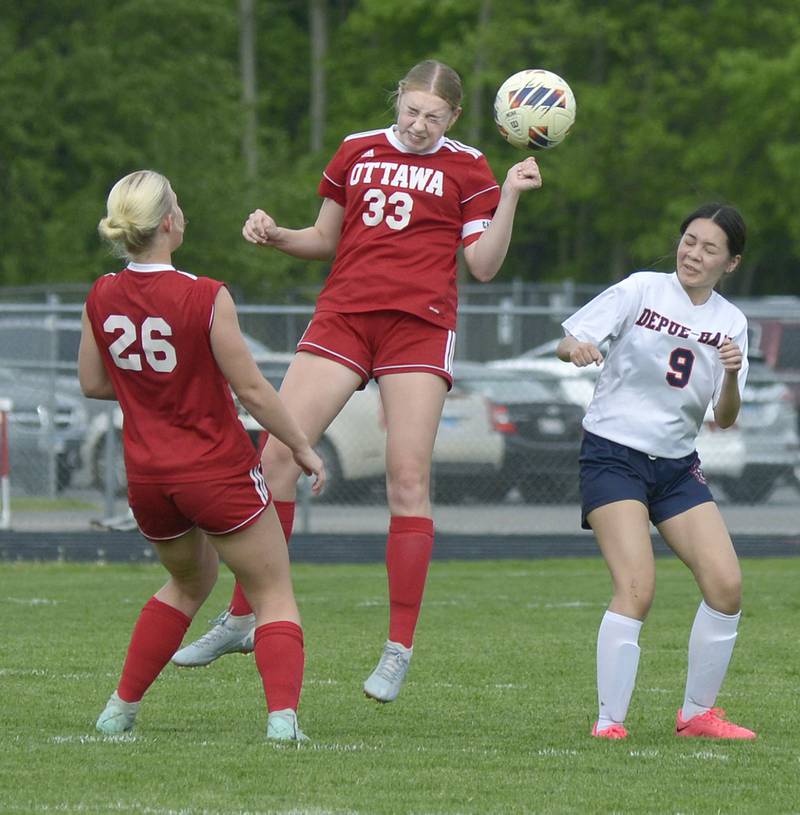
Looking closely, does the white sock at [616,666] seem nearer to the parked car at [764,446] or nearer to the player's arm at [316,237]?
the player's arm at [316,237]

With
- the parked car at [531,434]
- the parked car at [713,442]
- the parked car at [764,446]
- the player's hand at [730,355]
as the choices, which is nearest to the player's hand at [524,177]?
the player's hand at [730,355]

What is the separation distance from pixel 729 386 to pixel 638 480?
45 centimetres

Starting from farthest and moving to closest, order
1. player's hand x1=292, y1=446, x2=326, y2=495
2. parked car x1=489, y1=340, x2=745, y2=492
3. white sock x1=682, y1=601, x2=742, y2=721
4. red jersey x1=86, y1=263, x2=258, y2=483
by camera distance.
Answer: parked car x1=489, y1=340, x2=745, y2=492 < white sock x1=682, y1=601, x2=742, y2=721 < player's hand x1=292, y1=446, x2=326, y2=495 < red jersey x1=86, y1=263, x2=258, y2=483

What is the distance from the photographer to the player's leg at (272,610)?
6004mm

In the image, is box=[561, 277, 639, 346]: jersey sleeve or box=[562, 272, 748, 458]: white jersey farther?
box=[562, 272, 748, 458]: white jersey

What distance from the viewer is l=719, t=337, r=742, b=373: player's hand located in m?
6.41

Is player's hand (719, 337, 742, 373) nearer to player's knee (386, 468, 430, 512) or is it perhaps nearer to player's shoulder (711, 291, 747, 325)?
player's shoulder (711, 291, 747, 325)

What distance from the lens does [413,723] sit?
6848 millimetres

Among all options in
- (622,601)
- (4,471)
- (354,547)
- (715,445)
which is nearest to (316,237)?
(622,601)

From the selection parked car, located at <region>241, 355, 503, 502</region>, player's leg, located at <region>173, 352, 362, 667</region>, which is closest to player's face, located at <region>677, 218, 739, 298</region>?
player's leg, located at <region>173, 352, 362, 667</region>

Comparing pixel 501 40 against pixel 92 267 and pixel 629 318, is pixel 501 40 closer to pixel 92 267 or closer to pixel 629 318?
pixel 92 267

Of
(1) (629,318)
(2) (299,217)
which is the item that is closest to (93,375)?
Result: (1) (629,318)

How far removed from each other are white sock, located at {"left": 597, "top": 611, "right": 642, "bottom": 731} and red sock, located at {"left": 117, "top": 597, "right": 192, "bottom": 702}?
1.43 m

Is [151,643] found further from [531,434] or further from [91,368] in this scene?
[531,434]
